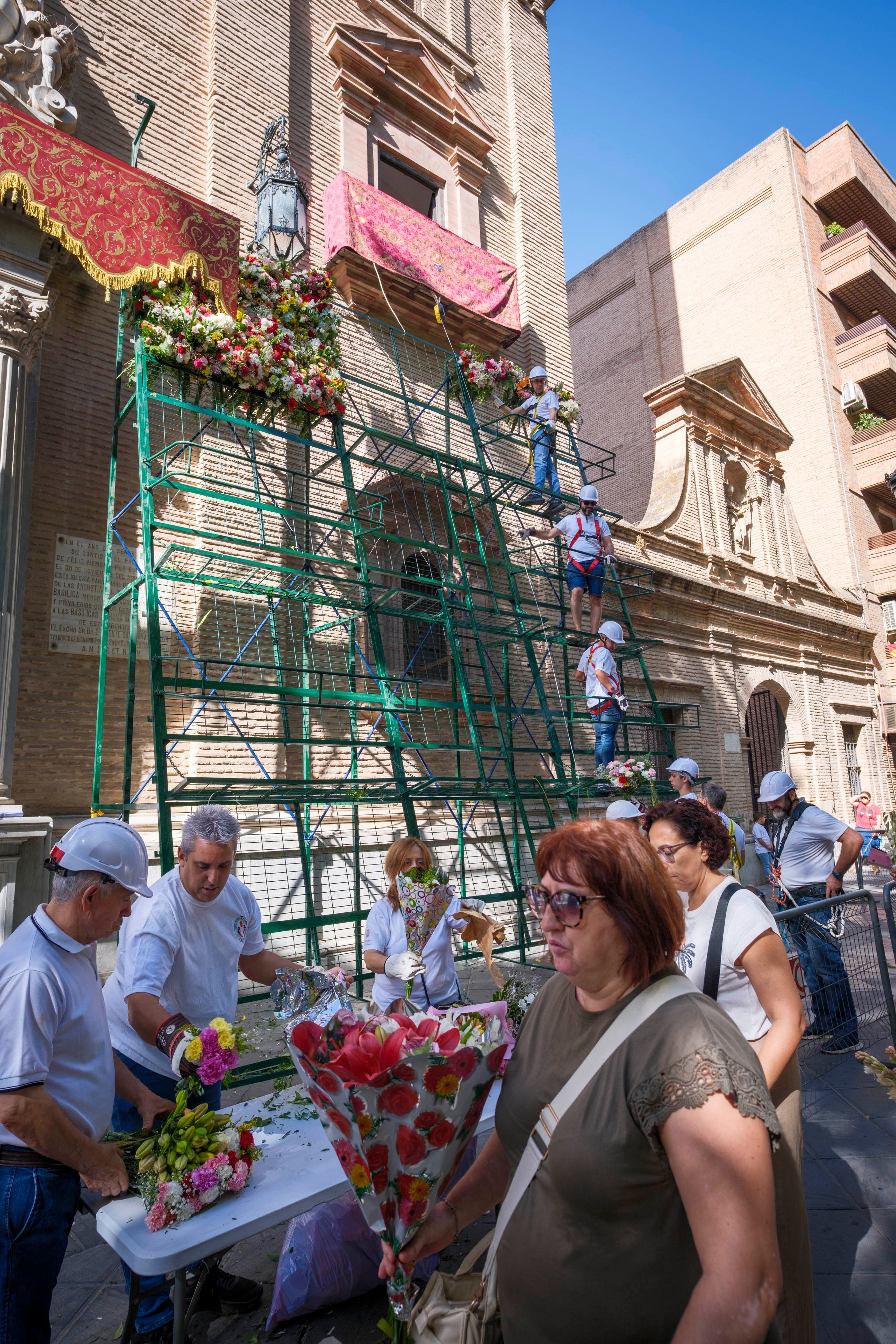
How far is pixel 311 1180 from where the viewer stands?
237 cm

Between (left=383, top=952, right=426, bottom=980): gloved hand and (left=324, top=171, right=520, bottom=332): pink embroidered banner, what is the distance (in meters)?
8.79

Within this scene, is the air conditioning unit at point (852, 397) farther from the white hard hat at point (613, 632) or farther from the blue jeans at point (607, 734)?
the blue jeans at point (607, 734)

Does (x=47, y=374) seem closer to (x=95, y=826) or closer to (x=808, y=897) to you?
(x=95, y=826)

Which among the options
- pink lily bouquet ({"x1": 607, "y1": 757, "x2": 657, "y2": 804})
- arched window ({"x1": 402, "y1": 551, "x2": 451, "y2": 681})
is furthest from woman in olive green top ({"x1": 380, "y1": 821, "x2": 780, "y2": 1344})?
arched window ({"x1": 402, "y1": 551, "x2": 451, "y2": 681})

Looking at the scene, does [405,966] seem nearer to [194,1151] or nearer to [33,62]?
[194,1151]

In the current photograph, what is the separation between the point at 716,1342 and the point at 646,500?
19.7 meters

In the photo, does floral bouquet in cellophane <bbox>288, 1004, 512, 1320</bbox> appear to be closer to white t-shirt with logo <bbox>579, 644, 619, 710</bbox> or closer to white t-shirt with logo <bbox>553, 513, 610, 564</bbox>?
white t-shirt with logo <bbox>579, 644, 619, 710</bbox>

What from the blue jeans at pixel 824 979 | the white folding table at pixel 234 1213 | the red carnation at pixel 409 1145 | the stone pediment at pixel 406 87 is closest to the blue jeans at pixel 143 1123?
the white folding table at pixel 234 1213

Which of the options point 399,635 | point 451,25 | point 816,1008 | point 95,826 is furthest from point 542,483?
point 95,826

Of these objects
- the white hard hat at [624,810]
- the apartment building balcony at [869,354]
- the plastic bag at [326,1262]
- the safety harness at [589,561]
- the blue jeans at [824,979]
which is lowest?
the plastic bag at [326,1262]

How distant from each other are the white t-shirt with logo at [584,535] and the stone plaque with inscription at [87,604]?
17.1 feet

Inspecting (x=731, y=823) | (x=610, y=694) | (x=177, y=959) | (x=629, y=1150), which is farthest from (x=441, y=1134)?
(x=610, y=694)

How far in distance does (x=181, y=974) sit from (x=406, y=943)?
1.55m

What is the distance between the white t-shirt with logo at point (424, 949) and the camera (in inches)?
167
